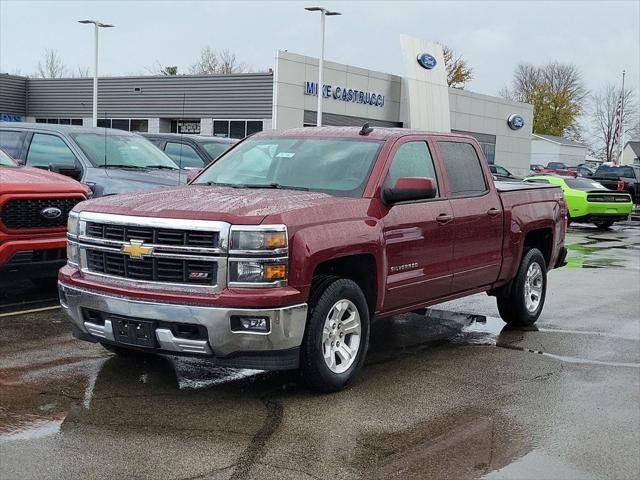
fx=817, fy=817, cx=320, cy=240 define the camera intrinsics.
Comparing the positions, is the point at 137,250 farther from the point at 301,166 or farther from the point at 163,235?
the point at 301,166

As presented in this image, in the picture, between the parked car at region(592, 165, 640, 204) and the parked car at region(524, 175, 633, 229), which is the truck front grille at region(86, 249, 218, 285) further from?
the parked car at region(592, 165, 640, 204)

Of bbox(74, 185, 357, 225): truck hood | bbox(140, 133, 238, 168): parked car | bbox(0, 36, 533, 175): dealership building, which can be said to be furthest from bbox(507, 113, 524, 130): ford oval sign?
bbox(74, 185, 357, 225): truck hood

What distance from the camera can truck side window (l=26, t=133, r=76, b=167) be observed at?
1048 centimetres

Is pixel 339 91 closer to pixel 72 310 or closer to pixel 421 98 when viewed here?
pixel 421 98

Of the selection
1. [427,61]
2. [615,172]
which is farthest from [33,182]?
[427,61]

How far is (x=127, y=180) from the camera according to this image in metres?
10.2

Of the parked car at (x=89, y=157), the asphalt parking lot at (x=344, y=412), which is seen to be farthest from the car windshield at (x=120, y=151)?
the asphalt parking lot at (x=344, y=412)

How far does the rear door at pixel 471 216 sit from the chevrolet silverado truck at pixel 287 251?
2cm

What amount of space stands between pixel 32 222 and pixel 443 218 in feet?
13.3

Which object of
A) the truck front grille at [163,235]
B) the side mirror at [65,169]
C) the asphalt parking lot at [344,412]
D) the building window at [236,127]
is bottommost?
the asphalt parking lot at [344,412]

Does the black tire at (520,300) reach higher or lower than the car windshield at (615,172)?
lower

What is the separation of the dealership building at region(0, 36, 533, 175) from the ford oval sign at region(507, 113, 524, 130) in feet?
13.0

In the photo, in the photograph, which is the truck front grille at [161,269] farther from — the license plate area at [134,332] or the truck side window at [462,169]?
the truck side window at [462,169]

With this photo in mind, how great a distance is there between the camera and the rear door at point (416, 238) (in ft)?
20.4
